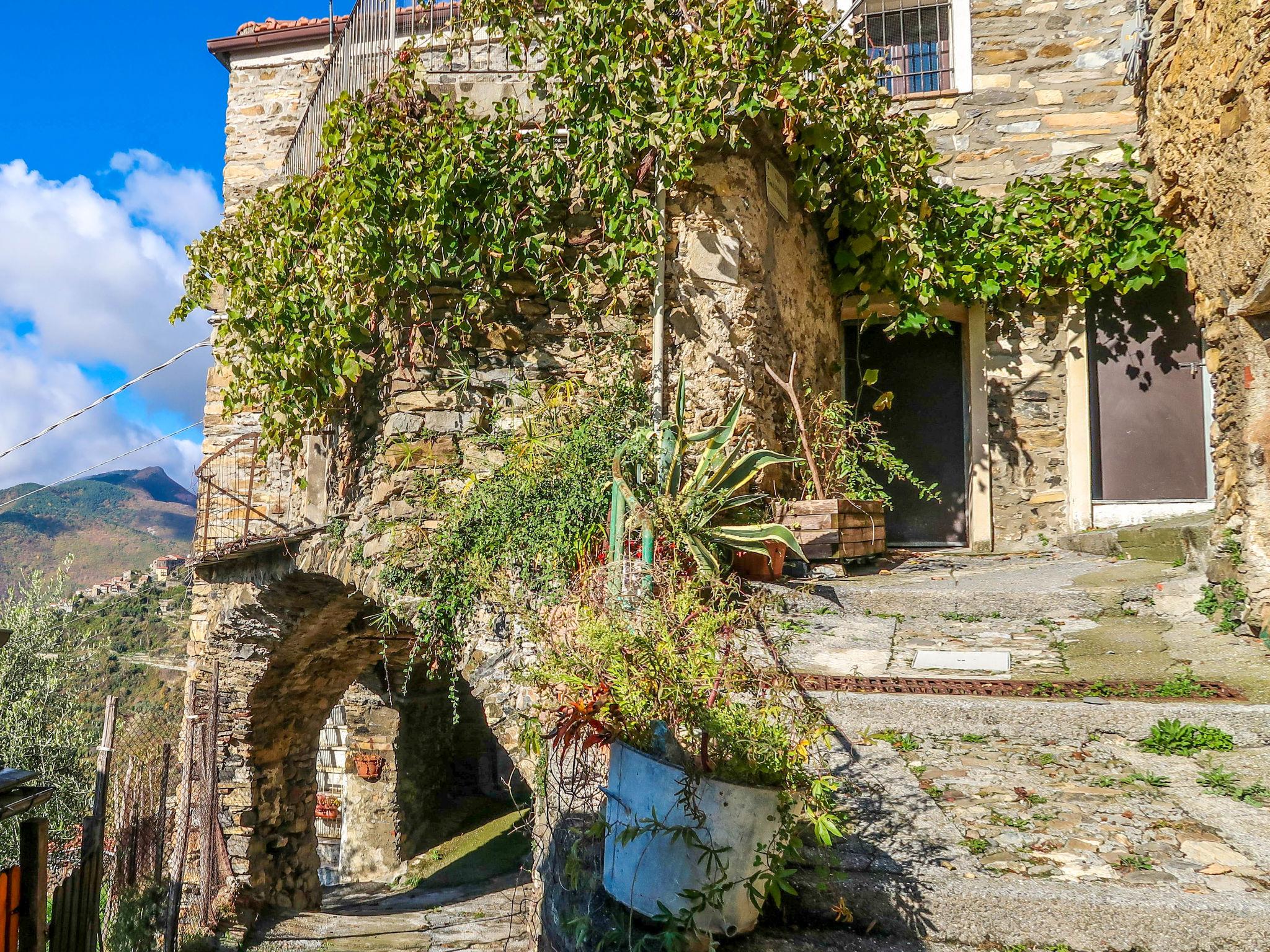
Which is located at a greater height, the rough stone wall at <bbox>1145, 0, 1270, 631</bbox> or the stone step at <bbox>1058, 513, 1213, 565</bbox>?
the rough stone wall at <bbox>1145, 0, 1270, 631</bbox>

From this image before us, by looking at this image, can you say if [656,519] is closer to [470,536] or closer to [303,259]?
[470,536]

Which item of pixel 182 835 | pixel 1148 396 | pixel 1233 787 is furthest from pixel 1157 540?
pixel 182 835

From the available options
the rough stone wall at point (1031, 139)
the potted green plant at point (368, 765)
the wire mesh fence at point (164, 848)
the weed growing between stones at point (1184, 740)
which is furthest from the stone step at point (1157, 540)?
the potted green plant at point (368, 765)

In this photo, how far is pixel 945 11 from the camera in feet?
23.7

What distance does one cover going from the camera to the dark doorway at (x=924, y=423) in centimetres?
715

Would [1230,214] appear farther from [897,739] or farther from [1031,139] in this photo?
[1031,139]

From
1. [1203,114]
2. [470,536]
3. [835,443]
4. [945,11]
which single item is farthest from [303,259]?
[945,11]

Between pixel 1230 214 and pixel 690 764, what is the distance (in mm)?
3798

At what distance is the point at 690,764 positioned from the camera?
6.88 feet

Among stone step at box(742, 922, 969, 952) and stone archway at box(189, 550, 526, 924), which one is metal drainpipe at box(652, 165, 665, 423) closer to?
stone archway at box(189, 550, 526, 924)

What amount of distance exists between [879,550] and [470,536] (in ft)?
9.00

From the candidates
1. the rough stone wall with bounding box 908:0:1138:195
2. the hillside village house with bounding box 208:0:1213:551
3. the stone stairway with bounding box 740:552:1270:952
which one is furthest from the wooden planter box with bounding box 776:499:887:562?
the rough stone wall with bounding box 908:0:1138:195

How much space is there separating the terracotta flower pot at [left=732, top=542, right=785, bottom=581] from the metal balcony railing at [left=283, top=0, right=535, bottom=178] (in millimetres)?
3193

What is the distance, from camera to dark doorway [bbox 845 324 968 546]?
7148mm
